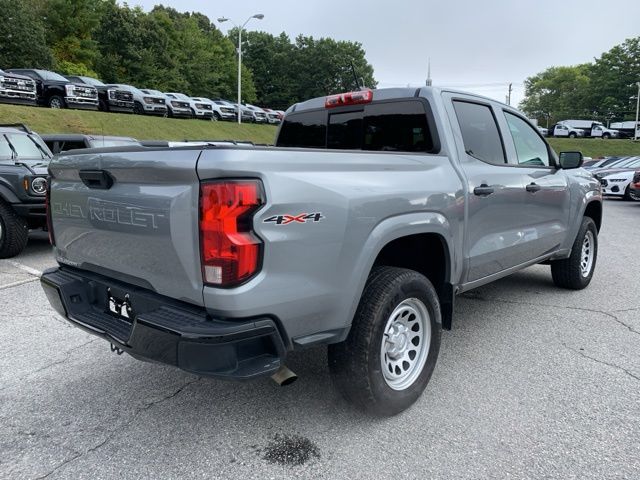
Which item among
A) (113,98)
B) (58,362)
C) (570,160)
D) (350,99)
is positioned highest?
(113,98)

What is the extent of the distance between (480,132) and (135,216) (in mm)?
2657

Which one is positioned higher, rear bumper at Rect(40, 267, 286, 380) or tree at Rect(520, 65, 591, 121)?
tree at Rect(520, 65, 591, 121)

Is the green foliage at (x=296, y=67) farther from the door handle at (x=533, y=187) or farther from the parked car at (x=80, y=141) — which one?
the door handle at (x=533, y=187)

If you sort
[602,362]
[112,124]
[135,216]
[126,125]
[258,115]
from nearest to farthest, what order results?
[135,216]
[602,362]
[112,124]
[126,125]
[258,115]

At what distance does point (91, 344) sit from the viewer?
13.4 ft

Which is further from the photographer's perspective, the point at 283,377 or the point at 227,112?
the point at 227,112

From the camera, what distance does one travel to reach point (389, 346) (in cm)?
290

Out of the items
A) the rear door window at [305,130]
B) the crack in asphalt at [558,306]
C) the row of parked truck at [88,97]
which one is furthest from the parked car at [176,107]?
the crack in asphalt at [558,306]

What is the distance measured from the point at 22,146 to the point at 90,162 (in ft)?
21.1

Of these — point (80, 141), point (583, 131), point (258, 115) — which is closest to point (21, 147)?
point (80, 141)

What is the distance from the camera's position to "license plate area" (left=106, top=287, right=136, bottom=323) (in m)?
2.56

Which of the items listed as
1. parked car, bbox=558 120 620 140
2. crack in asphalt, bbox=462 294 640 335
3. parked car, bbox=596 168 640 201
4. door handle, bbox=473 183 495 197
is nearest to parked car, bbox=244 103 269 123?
parked car, bbox=596 168 640 201

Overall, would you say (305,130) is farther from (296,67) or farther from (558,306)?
(296,67)

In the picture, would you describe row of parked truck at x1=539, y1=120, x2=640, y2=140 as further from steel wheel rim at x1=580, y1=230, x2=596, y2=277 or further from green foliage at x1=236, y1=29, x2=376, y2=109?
steel wheel rim at x1=580, y1=230, x2=596, y2=277
